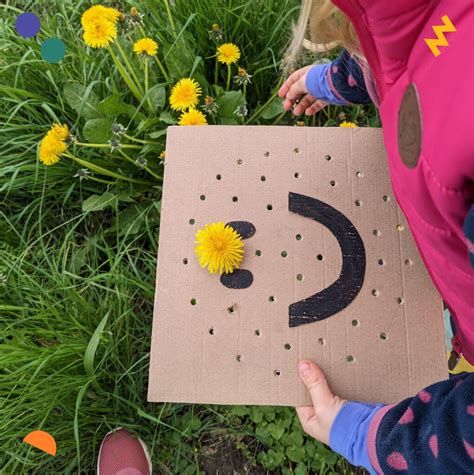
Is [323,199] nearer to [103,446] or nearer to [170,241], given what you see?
[170,241]

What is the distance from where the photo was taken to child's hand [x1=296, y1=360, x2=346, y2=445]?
74 centimetres

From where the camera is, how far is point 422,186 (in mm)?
624

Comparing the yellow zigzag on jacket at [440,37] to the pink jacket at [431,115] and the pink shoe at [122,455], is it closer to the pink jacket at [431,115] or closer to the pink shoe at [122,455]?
the pink jacket at [431,115]

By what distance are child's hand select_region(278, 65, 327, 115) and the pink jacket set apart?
32cm

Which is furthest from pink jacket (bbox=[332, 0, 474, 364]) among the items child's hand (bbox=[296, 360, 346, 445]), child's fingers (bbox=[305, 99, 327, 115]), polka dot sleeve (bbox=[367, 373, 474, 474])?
child's fingers (bbox=[305, 99, 327, 115])

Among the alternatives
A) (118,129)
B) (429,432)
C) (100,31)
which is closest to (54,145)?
(118,129)

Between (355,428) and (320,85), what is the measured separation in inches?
25.3

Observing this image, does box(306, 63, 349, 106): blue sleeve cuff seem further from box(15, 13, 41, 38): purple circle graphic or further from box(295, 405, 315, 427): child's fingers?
box(15, 13, 41, 38): purple circle graphic

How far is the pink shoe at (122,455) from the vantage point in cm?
107

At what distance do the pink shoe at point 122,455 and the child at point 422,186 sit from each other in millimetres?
479

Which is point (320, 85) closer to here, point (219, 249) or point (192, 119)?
point (192, 119)

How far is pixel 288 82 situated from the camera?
110 cm

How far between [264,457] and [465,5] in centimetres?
94

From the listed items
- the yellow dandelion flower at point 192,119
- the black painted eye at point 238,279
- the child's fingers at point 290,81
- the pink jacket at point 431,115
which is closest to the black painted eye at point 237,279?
the black painted eye at point 238,279
